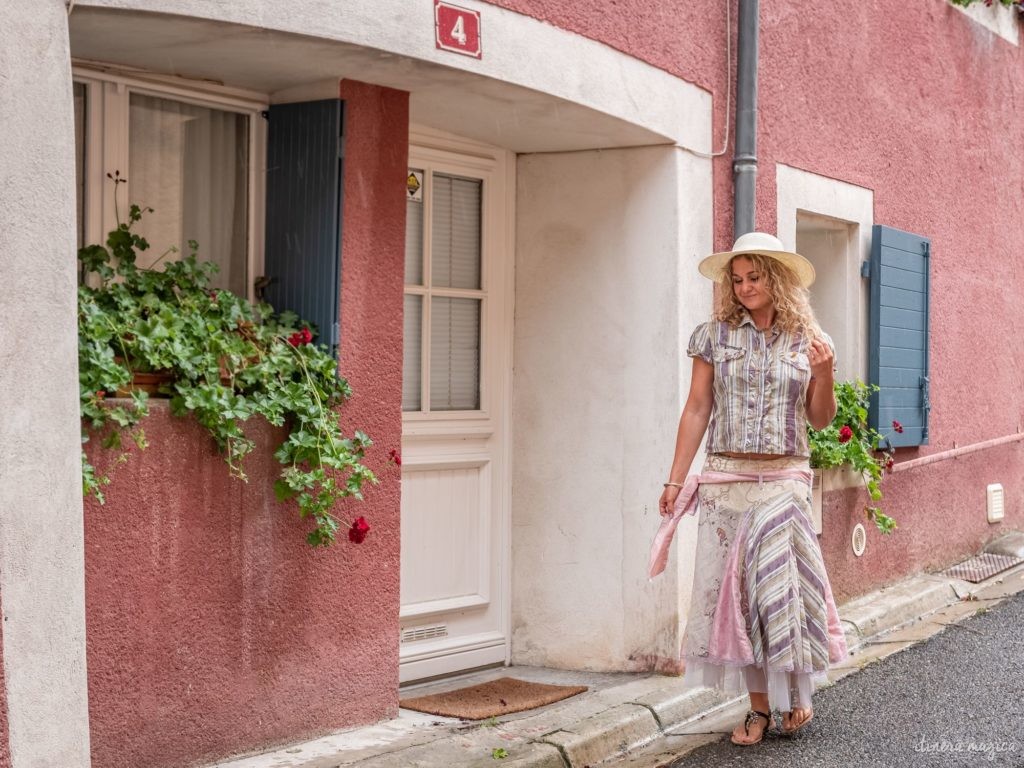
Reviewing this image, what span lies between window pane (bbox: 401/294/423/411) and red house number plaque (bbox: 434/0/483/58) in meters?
1.36

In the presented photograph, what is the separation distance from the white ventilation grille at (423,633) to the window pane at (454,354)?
3.24 ft

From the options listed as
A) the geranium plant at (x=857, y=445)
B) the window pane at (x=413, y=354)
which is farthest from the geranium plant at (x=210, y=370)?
the geranium plant at (x=857, y=445)

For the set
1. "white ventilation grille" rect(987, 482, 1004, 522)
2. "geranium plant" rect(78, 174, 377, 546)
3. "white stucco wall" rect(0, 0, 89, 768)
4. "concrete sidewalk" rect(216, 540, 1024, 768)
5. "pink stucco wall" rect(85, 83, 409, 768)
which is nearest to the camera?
"white stucco wall" rect(0, 0, 89, 768)

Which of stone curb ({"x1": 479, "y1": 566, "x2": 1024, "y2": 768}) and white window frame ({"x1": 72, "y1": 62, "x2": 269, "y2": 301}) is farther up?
white window frame ({"x1": 72, "y1": 62, "x2": 269, "y2": 301})

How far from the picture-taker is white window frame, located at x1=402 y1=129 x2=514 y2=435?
20.4ft

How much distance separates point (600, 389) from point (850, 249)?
2410 millimetres

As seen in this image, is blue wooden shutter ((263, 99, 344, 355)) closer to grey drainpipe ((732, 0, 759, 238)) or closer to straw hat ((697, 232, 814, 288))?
straw hat ((697, 232, 814, 288))

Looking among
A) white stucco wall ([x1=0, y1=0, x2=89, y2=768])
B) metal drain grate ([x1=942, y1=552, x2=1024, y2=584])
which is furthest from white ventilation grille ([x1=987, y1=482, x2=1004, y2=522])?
white stucco wall ([x1=0, y1=0, x2=89, y2=768])

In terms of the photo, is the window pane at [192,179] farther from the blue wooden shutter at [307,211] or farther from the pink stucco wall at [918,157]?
the pink stucco wall at [918,157]

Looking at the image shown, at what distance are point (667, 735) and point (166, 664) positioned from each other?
83.5 inches

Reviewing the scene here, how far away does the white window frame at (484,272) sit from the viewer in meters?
6.22

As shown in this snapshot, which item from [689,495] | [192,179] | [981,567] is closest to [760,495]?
[689,495]

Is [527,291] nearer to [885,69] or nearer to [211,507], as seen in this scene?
[211,507]

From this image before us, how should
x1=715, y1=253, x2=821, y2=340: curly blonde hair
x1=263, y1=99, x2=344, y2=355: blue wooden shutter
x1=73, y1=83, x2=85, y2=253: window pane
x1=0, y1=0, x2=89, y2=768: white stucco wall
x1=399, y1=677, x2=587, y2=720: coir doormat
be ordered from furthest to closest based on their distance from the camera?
1. x1=399, y1=677, x2=587, y2=720: coir doormat
2. x1=715, y1=253, x2=821, y2=340: curly blonde hair
3. x1=263, y1=99, x2=344, y2=355: blue wooden shutter
4. x1=73, y1=83, x2=85, y2=253: window pane
5. x1=0, y1=0, x2=89, y2=768: white stucco wall
